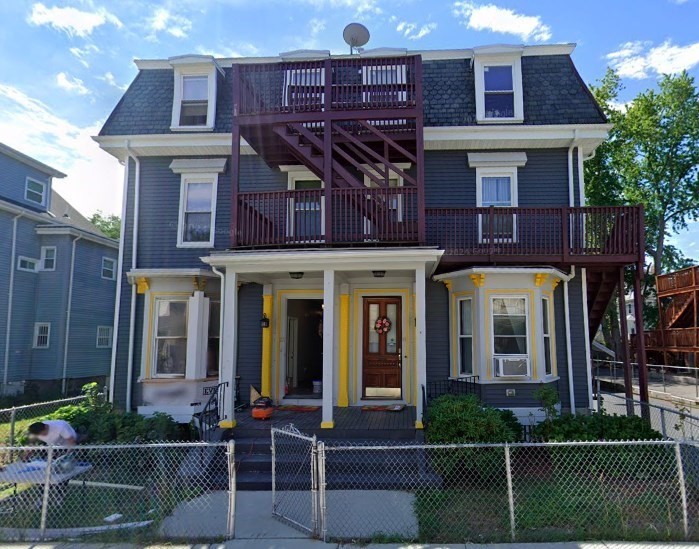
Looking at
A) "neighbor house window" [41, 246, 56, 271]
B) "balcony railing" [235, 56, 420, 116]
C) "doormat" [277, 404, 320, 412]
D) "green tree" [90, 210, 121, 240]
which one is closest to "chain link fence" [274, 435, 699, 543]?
"doormat" [277, 404, 320, 412]

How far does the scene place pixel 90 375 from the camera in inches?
775

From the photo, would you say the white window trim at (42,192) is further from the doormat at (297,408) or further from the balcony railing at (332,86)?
the doormat at (297,408)

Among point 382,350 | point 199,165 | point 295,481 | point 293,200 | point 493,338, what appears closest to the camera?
point 295,481

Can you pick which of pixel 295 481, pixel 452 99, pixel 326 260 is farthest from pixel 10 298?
pixel 452 99

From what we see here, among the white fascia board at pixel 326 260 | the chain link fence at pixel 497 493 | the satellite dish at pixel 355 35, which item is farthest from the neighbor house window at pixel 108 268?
the chain link fence at pixel 497 493

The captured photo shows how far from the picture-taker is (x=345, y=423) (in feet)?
28.0

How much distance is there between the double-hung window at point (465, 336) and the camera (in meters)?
10.0

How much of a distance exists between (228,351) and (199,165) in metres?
5.01

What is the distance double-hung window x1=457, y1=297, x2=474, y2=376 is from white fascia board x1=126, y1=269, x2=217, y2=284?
5550mm

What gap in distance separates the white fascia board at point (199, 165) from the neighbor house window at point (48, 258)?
10.7 meters

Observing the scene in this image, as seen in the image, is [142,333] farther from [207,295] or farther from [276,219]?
[276,219]

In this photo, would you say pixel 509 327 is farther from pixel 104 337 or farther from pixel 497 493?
pixel 104 337

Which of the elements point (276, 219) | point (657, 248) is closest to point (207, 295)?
point (276, 219)

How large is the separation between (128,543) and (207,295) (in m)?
6.08
